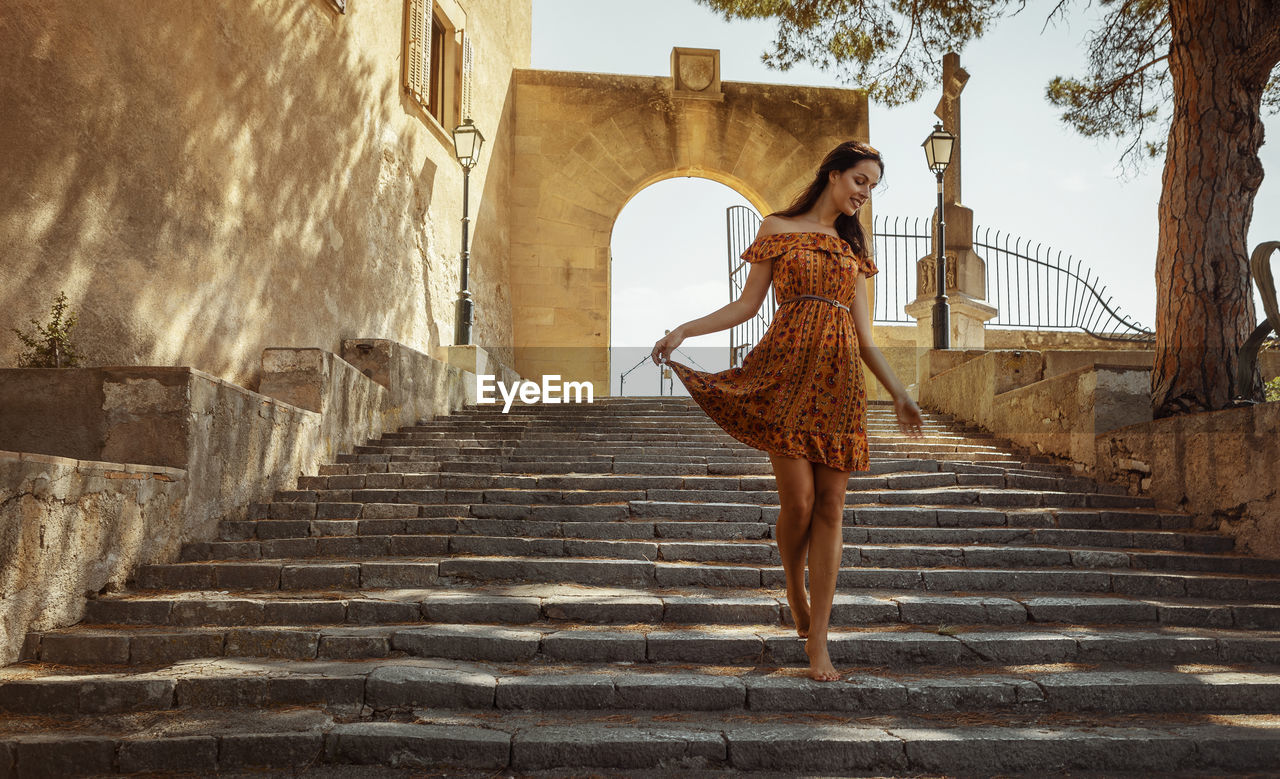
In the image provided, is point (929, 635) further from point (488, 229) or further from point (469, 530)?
point (488, 229)

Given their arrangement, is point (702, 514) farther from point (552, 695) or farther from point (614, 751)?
point (614, 751)

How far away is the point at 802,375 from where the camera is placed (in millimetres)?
3029

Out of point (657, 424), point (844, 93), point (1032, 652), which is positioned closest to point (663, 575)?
point (1032, 652)

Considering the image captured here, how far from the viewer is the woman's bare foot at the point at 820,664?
3.05 metres

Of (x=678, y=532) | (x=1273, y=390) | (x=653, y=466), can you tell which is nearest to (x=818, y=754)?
(x=678, y=532)

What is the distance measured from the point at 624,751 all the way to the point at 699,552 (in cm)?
200

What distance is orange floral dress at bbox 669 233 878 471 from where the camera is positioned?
2.98m

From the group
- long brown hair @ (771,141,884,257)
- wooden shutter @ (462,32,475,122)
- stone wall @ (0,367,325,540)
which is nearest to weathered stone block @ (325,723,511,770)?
long brown hair @ (771,141,884,257)

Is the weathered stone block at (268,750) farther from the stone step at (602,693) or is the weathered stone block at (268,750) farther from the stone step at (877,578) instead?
the stone step at (877,578)

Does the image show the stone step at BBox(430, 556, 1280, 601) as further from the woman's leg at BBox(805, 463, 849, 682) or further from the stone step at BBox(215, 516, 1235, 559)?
the woman's leg at BBox(805, 463, 849, 682)

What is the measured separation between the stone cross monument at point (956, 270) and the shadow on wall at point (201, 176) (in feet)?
21.1

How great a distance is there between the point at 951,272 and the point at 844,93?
520 cm

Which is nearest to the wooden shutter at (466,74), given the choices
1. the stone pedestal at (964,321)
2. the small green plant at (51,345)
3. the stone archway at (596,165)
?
the stone archway at (596,165)

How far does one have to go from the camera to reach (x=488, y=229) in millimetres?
13523
